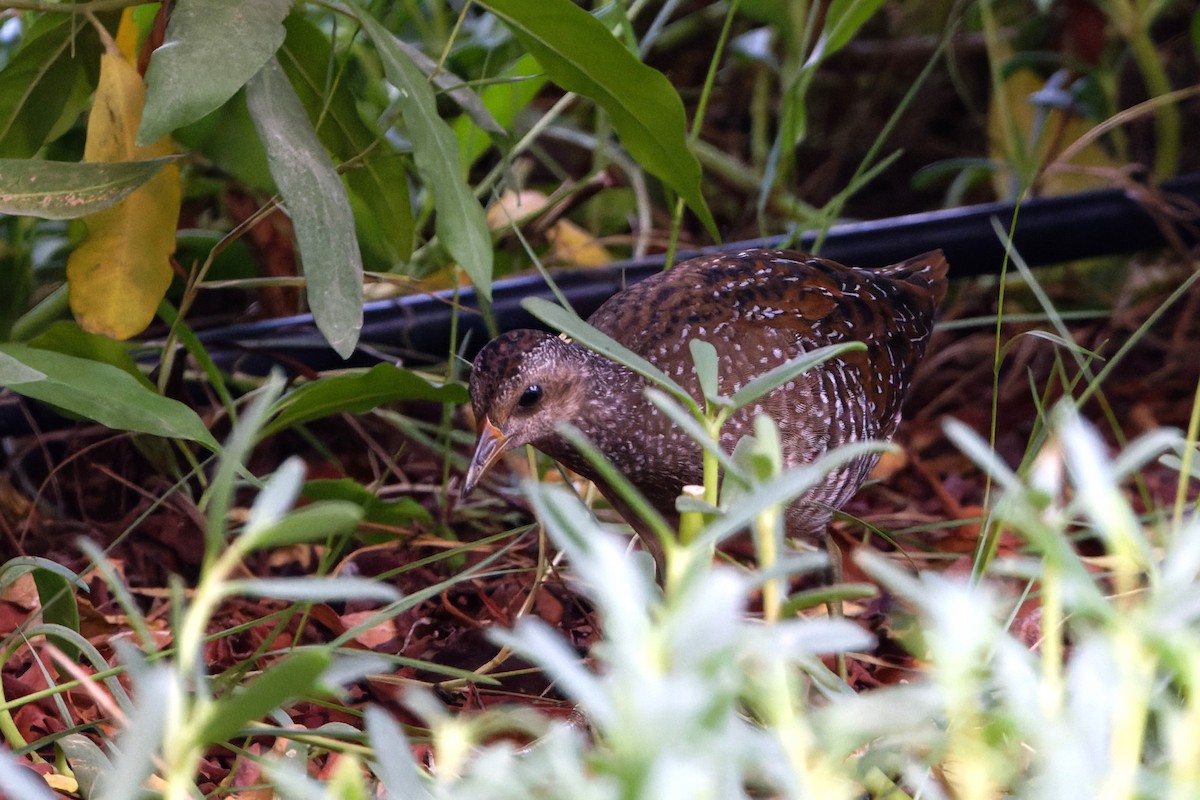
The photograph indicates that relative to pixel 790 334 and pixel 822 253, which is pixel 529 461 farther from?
pixel 822 253

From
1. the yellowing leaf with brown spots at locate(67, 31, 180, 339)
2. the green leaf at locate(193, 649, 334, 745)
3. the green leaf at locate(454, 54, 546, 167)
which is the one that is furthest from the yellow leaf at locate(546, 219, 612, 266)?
the green leaf at locate(193, 649, 334, 745)

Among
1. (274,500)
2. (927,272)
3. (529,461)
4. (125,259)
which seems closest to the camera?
(274,500)

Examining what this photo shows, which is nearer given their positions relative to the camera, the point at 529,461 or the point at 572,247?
the point at 529,461

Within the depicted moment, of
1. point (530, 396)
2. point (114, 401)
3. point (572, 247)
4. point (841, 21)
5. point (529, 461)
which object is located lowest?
point (529, 461)

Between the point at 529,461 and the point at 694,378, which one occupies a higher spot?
the point at 694,378

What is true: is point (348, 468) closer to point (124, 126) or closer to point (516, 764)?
point (124, 126)

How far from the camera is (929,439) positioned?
2.81 m

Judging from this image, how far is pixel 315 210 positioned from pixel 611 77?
1.48ft

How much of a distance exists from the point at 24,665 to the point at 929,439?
1.82 meters

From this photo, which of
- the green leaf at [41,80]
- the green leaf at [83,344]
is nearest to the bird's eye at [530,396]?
the green leaf at [83,344]

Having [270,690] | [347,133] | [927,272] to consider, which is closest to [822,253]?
[927,272]

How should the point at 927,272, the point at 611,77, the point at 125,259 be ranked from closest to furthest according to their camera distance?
the point at 611,77
the point at 125,259
the point at 927,272

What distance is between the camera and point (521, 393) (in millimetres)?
1927

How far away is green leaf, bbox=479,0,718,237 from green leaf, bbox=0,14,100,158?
2.10ft
